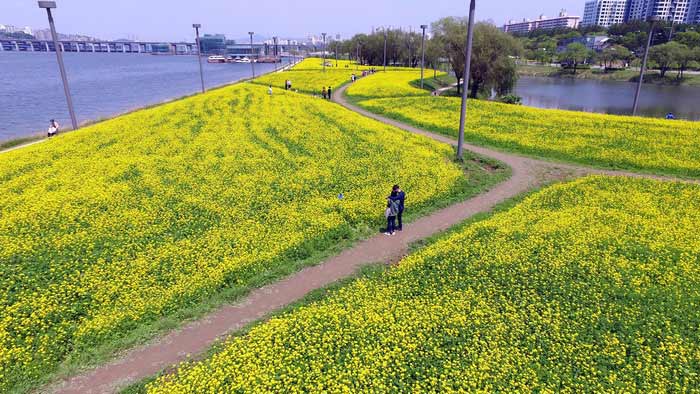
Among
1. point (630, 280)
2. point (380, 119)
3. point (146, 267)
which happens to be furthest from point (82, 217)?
point (380, 119)

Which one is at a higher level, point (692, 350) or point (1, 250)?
point (1, 250)

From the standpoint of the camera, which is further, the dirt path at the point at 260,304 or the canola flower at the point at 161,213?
the canola flower at the point at 161,213

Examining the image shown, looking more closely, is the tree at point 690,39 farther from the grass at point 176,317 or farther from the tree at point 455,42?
the grass at point 176,317

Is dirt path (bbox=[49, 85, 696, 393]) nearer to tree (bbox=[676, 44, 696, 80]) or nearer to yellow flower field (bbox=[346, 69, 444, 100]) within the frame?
yellow flower field (bbox=[346, 69, 444, 100])

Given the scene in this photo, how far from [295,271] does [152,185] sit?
10235mm

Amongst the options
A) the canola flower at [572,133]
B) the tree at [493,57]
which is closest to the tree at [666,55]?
the tree at [493,57]

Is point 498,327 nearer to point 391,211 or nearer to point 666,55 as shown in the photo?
point 391,211

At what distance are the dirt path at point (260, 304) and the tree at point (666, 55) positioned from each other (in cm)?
10605

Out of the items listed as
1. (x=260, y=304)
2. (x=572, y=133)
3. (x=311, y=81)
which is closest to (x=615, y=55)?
(x=311, y=81)

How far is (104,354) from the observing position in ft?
32.2

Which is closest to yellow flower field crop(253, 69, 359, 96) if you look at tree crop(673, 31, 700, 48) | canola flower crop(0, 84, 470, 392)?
canola flower crop(0, 84, 470, 392)

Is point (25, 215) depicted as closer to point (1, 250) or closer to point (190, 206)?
point (1, 250)

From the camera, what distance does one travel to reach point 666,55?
3824 inches

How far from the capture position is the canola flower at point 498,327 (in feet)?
28.5
